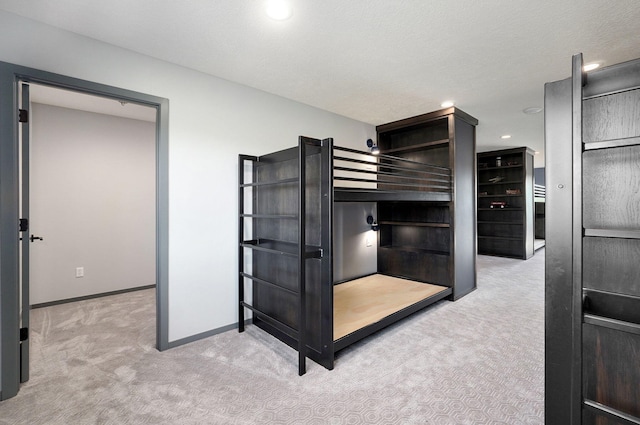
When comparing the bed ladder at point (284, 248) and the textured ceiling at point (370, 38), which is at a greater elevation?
the textured ceiling at point (370, 38)

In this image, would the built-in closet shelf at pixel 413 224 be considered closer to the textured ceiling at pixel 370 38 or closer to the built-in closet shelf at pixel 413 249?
the built-in closet shelf at pixel 413 249

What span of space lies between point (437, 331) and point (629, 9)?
2721 millimetres

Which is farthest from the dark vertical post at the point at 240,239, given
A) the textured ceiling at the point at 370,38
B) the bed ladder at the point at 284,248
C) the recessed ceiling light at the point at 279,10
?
the recessed ceiling light at the point at 279,10

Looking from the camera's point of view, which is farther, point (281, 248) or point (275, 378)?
point (281, 248)

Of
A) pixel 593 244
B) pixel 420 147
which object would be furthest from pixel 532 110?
pixel 593 244

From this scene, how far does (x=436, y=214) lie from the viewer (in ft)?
13.3

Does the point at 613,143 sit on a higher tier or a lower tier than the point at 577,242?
higher

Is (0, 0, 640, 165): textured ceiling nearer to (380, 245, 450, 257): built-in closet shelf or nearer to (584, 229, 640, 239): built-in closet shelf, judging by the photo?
(584, 229, 640, 239): built-in closet shelf

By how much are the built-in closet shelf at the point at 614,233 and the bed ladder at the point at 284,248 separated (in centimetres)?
153

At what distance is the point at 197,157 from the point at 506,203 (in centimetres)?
675

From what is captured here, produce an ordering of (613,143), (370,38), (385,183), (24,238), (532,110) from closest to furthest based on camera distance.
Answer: (613,143), (24,238), (370,38), (385,183), (532,110)

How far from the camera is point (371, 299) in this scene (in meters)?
3.18

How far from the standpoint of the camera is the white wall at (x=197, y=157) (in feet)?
7.29

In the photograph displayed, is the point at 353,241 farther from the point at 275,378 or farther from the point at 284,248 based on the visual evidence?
the point at 275,378
